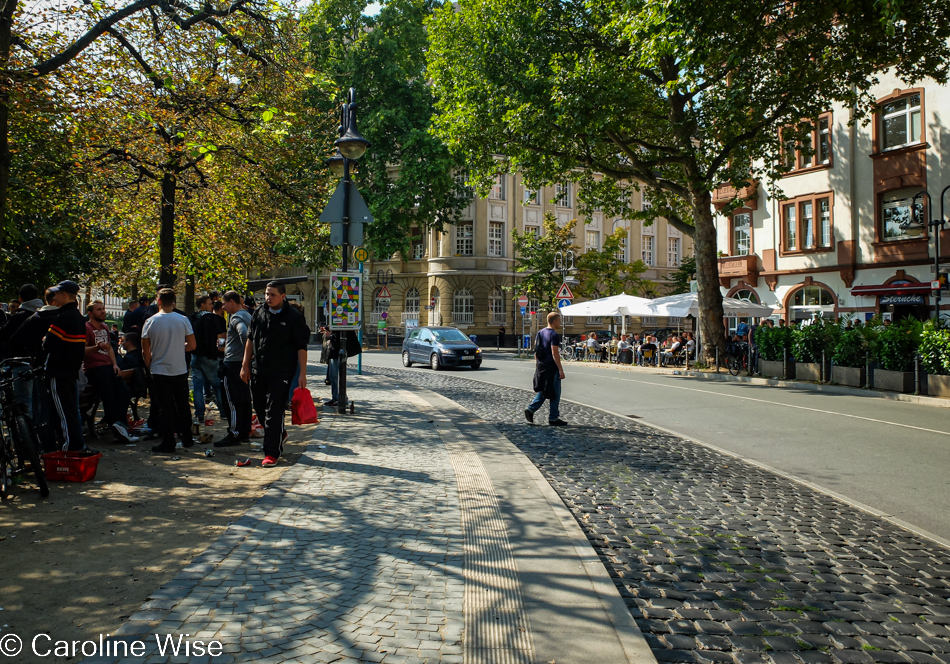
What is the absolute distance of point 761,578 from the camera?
425 cm

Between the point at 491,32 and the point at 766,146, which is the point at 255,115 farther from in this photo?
the point at 766,146

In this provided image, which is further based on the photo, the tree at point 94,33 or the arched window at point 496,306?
the arched window at point 496,306

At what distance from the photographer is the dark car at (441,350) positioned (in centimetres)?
2531

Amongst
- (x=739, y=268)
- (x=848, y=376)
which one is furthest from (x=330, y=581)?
(x=739, y=268)

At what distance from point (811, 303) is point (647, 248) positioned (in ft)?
90.1

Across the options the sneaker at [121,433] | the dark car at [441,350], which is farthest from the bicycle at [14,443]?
the dark car at [441,350]

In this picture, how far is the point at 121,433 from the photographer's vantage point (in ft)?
27.6

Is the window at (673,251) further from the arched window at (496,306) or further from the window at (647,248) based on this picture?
the arched window at (496,306)

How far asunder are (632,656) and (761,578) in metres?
1.57

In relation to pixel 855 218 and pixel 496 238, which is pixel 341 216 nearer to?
pixel 855 218

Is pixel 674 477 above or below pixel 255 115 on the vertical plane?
below

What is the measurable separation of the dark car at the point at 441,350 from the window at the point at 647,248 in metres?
35.5

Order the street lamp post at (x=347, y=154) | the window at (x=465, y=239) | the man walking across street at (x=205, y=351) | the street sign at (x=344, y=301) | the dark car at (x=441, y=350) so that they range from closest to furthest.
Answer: the man walking across street at (x=205, y=351)
the street lamp post at (x=347, y=154)
the street sign at (x=344, y=301)
the dark car at (x=441, y=350)
the window at (x=465, y=239)

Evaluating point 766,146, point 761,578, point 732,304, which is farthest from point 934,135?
point 761,578
